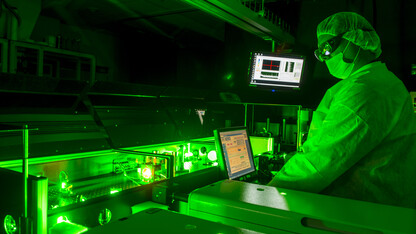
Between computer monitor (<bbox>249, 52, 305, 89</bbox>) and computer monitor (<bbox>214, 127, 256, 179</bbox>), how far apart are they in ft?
5.92

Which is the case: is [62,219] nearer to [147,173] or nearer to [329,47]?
[329,47]

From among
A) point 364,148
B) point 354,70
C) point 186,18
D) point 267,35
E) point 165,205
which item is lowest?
point 165,205

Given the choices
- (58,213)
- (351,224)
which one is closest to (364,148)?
(351,224)

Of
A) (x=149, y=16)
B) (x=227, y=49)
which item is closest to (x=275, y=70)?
(x=227, y=49)

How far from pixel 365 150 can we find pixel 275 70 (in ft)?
8.43

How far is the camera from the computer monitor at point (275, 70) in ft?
11.1

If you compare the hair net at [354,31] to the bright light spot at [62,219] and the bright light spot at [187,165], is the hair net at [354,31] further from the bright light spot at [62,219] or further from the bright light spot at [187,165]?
the bright light spot at [187,165]

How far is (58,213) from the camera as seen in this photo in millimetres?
787

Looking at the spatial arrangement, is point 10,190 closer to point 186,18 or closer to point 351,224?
point 351,224

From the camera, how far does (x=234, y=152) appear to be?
159 cm

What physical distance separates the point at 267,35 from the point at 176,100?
114 centimetres

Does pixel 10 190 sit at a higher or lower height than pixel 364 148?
lower

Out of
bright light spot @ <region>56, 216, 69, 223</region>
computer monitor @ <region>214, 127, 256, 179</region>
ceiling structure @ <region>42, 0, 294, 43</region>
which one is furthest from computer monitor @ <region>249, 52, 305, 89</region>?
bright light spot @ <region>56, 216, 69, 223</region>

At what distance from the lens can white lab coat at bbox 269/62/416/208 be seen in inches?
37.9
